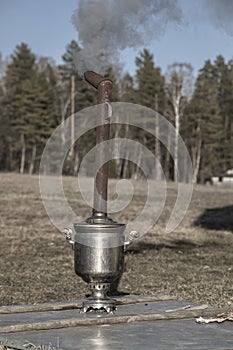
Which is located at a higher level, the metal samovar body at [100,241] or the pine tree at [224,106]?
the pine tree at [224,106]

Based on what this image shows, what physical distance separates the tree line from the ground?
1389 inches

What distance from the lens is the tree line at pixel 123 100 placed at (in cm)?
5875

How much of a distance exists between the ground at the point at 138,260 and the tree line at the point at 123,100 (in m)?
35.3

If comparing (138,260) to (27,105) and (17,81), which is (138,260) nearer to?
(27,105)

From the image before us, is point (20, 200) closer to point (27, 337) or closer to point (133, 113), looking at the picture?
point (27, 337)

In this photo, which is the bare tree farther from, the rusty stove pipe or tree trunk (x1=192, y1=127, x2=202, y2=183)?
the rusty stove pipe

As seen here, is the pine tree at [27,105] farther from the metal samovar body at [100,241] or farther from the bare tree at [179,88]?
the metal samovar body at [100,241]

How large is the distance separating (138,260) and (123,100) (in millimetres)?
48971

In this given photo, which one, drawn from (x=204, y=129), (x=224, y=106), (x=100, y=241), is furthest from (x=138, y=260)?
(x=224, y=106)

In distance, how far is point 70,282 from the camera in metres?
10.3

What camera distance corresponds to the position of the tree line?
193 ft

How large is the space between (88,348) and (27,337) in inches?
23.0

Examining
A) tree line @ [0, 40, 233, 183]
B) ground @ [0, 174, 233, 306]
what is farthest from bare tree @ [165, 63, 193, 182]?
ground @ [0, 174, 233, 306]

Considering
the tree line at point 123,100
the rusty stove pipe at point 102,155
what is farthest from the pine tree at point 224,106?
the rusty stove pipe at point 102,155
